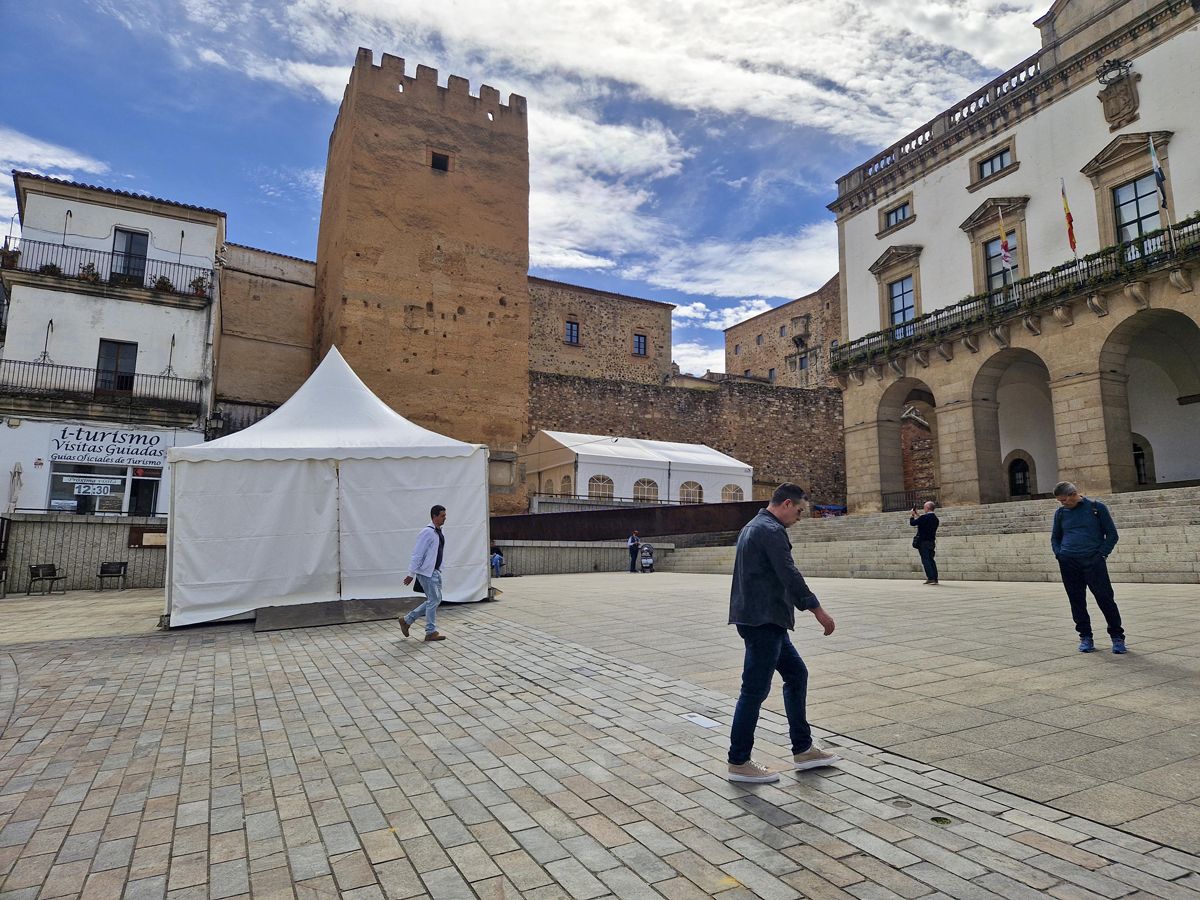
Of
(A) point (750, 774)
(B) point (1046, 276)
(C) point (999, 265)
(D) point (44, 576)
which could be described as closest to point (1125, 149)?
(B) point (1046, 276)

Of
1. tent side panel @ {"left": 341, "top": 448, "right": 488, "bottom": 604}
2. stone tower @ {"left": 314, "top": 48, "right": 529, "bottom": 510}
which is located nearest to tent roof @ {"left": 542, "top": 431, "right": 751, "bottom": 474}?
stone tower @ {"left": 314, "top": 48, "right": 529, "bottom": 510}

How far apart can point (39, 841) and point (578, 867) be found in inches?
88.4

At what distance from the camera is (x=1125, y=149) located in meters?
18.0

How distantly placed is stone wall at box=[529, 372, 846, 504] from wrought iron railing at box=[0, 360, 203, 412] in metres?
13.5

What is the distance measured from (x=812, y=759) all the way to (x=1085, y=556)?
12.1 feet

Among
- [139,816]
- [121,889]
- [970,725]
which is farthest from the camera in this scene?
[970,725]

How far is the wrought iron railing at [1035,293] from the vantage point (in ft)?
54.3

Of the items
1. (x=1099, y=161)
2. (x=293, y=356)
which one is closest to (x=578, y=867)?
(x=1099, y=161)

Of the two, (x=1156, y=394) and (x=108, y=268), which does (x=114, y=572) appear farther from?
(x=1156, y=394)

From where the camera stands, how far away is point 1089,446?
17766mm

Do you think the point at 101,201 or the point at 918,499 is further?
the point at 918,499

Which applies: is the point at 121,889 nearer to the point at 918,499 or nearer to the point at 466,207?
the point at 918,499

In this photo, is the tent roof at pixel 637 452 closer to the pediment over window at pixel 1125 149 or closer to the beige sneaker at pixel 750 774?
the pediment over window at pixel 1125 149

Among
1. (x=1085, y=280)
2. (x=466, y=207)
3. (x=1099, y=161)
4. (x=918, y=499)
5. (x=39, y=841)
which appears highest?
(x=466, y=207)
